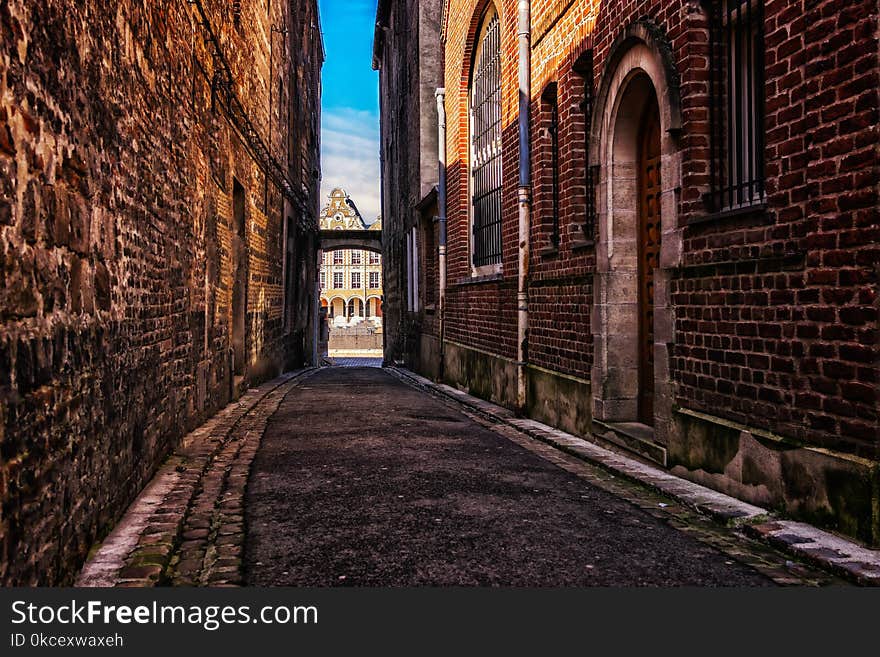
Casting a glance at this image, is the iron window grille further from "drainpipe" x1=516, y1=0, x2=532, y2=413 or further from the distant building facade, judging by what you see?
the distant building facade

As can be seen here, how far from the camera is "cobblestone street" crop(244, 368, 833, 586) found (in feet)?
12.5

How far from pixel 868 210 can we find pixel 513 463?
3575 millimetres

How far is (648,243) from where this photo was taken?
7.42 meters

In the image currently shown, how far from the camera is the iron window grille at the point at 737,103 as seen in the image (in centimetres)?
546

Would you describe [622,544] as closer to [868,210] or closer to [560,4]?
[868,210]

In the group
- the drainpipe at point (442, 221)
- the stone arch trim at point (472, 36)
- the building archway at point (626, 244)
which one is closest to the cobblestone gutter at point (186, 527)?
the building archway at point (626, 244)

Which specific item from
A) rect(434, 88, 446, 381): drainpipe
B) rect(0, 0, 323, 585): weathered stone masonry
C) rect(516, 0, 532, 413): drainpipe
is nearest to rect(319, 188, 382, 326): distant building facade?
rect(434, 88, 446, 381): drainpipe

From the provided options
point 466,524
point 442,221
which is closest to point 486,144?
point 442,221

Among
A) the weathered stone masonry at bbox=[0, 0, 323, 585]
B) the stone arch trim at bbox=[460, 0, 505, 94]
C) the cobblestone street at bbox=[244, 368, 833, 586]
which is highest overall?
the stone arch trim at bbox=[460, 0, 505, 94]

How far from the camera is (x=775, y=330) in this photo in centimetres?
487

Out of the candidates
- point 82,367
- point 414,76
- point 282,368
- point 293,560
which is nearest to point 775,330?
point 293,560

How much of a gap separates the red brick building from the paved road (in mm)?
826

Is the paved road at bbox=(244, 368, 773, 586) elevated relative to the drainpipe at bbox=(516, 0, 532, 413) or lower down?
lower down

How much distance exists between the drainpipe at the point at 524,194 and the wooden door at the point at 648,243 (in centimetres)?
244
